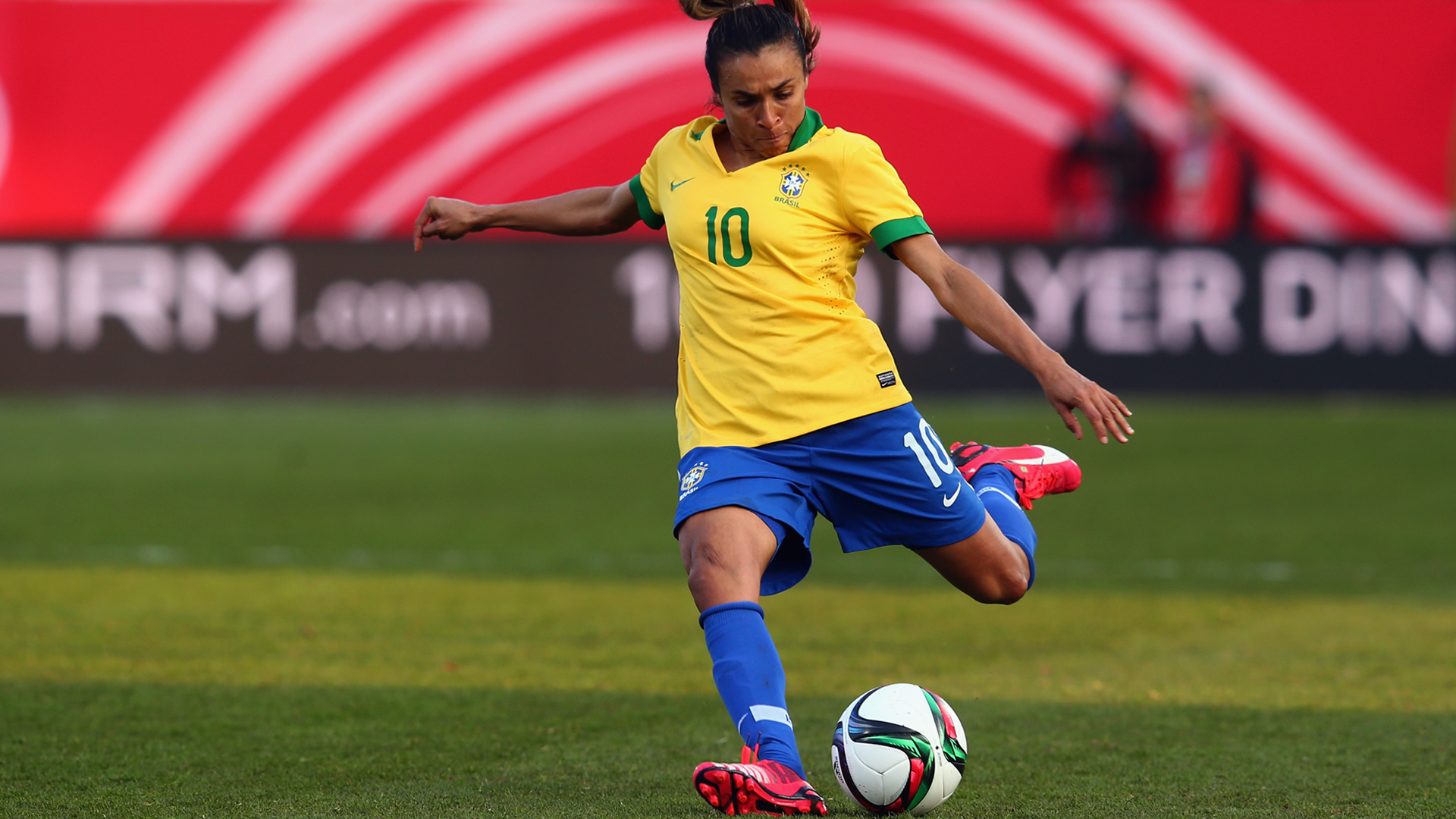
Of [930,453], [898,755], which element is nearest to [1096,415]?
[930,453]

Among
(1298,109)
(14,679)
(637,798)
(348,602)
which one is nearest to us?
(637,798)

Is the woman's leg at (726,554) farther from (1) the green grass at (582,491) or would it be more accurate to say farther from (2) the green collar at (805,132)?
(1) the green grass at (582,491)

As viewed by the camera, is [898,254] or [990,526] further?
[990,526]

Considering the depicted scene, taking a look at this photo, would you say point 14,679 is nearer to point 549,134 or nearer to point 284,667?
point 284,667

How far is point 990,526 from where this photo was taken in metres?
4.55

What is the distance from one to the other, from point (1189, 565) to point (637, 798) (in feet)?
15.9

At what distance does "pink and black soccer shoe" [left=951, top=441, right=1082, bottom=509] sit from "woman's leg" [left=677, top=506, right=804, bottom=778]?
1.22 meters

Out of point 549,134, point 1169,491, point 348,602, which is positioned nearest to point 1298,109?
point 549,134

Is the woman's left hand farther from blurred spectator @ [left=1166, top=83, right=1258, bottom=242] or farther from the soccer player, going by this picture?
blurred spectator @ [left=1166, top=83, right=1258, bottom=242]

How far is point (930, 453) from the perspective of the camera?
4.32m

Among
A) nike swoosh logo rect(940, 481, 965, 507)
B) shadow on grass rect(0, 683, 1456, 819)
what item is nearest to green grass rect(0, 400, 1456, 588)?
shadow on grass rect(0, 683, 1456, 819)

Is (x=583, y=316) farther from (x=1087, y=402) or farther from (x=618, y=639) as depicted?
(x=1087, y=402)

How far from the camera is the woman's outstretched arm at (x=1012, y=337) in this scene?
3961 millimetres

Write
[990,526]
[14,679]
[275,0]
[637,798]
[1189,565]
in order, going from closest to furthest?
1. [637,798]
2. [990,526]
3. [14,679]
4. [1189,565]
5. [275,0]
